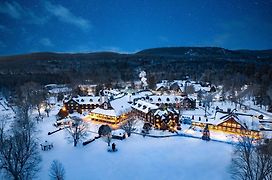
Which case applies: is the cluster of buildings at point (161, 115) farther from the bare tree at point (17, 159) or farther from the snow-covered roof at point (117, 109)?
the bare tree at point (17, 159)

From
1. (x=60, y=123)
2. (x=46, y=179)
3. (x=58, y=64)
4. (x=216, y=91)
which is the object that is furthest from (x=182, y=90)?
(x=58, y=64)

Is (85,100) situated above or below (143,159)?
above

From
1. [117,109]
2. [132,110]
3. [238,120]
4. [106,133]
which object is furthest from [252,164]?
[132,110]

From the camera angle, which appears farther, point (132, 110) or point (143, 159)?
point (132, 110)

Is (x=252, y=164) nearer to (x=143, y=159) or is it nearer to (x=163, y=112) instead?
(x=143, y=159)

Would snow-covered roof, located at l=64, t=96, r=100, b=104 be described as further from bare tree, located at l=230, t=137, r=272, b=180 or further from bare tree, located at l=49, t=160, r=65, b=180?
bare tree, located at l=230, t=137, r=272, b=180

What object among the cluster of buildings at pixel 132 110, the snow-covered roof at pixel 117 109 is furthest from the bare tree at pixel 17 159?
the cluster of buildings at pixel 132 110

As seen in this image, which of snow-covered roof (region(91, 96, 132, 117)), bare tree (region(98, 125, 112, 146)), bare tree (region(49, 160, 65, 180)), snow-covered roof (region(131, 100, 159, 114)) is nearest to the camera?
bare tree (region(49, 160, 65, 180))

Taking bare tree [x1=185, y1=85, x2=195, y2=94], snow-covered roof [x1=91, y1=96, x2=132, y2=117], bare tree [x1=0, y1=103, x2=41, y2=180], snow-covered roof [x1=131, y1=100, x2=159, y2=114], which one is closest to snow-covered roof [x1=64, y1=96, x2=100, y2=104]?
snow-covered roof [x1=91, y1=96, x2=132, y2=117]

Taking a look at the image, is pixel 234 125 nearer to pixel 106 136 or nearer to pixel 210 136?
pixel 210 136
